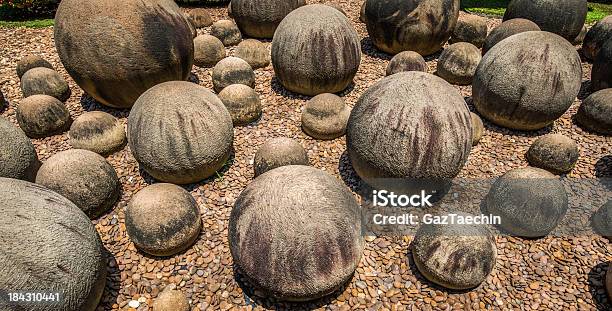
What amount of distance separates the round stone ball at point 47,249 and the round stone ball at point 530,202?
21.2ft

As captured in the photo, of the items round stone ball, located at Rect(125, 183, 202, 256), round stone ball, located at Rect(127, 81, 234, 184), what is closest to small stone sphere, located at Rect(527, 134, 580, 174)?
round stone ball, located at Rect(127, 81, 234, 184)

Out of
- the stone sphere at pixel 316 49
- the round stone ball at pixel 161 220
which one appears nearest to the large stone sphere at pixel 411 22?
the stone sphere at pixel 316 49

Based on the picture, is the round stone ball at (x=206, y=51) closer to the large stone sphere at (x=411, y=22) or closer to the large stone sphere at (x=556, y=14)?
the large stone sphere at (x=411, y=22)

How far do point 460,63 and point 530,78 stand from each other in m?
2.48

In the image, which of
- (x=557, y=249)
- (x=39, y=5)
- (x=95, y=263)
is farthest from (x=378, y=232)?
(x=39, y=5)

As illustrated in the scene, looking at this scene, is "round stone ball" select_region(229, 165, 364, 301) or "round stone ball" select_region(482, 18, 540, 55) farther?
"round stone ball" select_region(482, 18, 540, 55)

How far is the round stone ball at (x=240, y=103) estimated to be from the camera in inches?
336

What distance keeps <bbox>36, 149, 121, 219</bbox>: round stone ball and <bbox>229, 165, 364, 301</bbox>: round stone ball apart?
3.01 meters

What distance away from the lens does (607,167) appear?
25.9 ft

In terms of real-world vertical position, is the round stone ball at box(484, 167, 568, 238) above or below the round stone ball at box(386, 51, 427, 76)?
below

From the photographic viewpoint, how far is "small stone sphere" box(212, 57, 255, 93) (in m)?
9.63

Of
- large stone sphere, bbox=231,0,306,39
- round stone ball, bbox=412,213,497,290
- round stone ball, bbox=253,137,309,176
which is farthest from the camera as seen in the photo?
large stone sphere, bbox=231,0,306,39

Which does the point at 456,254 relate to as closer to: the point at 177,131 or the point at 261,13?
the point at 177,131

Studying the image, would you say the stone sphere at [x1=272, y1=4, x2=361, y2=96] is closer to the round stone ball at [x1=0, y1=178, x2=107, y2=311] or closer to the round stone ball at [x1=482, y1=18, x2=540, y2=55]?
the round stone ball at [x1=482, y1=18, x2=540, y2=55]
